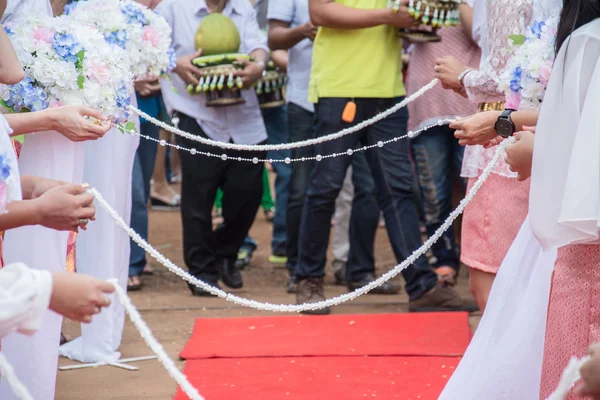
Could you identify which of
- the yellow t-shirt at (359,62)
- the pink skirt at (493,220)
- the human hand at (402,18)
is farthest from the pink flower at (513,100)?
the yellow t-shirt at (359,62)

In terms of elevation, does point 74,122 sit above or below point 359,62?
above

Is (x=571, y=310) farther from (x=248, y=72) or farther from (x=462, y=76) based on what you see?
(x=248, y=72)

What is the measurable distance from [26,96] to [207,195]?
272cm

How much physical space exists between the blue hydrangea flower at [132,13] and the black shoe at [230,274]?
2299 millimetres

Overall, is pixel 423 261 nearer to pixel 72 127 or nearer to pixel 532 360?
pixel 532 360

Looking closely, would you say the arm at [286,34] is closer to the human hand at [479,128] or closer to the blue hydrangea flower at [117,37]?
the blue hydrangea flower at [117,37]

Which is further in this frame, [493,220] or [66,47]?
[493,220]

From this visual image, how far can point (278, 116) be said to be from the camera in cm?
767

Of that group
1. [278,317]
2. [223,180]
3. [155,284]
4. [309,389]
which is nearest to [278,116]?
[223,180]

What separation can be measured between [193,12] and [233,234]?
5.07 ft

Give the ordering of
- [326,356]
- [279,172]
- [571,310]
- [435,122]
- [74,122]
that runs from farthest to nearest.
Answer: [279,172] → [435,122] → [326,356] → [74,122] → [571,310]

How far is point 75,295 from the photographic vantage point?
2521 mm

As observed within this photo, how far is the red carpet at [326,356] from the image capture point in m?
4.54

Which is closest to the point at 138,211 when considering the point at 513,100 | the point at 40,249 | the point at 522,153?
the point at 40,249
